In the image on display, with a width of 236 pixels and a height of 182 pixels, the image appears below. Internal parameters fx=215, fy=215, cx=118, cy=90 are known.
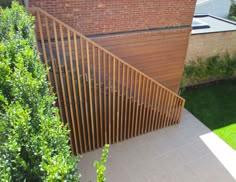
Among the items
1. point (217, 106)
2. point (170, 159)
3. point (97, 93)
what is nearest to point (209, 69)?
point (217, 106)

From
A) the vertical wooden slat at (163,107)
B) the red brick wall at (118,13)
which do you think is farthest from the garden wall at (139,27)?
the vertical wooden slat at (163,107)

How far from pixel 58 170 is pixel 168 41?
5.40 meters

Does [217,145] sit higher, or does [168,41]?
[168,41]

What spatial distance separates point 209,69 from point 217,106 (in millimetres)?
1722

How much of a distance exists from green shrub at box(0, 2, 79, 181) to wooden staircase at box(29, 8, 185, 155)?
5.91ft

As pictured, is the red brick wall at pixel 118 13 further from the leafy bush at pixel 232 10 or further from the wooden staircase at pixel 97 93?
the leafy bush at pixel 232 10

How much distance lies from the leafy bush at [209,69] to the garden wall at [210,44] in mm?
207

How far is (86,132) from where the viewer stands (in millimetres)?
5359

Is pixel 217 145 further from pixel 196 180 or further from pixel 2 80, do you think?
pixel 2 80

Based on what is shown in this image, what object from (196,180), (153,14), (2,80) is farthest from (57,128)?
(153,14)

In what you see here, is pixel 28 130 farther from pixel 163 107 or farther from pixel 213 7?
pixel 213 7

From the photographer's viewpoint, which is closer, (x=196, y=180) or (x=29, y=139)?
(x=29, y=139)

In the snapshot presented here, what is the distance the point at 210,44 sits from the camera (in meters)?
8.22

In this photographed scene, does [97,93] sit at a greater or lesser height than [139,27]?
lesser
